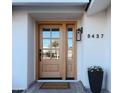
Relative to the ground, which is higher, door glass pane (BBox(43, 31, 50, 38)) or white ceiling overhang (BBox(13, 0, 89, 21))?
white ceiling overhang (BBox(13, 0, 89, 21))

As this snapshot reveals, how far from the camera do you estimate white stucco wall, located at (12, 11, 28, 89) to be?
6.84 metres

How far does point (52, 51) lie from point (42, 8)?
6.94ft

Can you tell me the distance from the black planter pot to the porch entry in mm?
2155

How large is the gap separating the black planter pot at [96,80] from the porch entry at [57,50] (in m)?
2.15

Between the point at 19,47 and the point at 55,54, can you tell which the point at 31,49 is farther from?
the point at 55,54

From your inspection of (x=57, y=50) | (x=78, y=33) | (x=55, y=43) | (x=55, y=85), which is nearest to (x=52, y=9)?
(x=78, y=33)

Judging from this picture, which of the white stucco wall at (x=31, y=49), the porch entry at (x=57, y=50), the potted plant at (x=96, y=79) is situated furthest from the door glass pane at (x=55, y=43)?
the potted plant at (x=96, y=79)

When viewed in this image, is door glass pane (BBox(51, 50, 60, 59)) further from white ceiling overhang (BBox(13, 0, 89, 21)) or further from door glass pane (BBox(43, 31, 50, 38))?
white ceiling overhang (BBox(13, 0, 89, 21))

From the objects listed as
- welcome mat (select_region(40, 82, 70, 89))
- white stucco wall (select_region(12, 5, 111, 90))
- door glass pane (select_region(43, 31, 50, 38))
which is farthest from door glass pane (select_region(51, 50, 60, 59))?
white stucco wall (select_region(12, 5, 111, 90))

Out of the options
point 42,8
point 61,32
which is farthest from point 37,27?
point 42,8

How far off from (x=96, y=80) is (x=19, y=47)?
2.38 metres

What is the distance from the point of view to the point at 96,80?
622 cm
